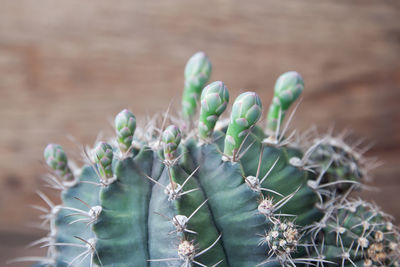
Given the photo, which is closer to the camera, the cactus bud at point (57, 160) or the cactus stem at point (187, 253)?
the cactus stem at point (187, 253)

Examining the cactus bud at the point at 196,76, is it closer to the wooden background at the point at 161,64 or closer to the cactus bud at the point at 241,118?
the cactus bud at the point at 241,118

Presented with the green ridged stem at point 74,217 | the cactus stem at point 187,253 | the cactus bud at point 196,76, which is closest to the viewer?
the cactus stem at point 187,253

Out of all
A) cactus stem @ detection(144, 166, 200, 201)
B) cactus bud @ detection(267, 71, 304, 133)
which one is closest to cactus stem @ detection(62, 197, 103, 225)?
cactus stem @ detection(144, 166, 200, 201)

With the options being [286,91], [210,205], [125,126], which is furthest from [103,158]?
[286,91]

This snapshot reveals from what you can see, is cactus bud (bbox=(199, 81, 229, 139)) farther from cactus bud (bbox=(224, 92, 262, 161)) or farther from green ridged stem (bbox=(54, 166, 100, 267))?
green ridged stem (bbox=(54, 166, 100, 267))

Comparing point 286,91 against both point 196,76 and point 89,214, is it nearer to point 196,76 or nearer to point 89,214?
point 196,76

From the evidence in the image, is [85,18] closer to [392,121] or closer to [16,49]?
[16,49]

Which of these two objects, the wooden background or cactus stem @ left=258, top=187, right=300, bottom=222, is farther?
the wooden background

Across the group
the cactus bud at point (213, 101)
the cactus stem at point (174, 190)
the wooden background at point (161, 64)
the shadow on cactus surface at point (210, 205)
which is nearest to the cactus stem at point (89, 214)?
the shadow on cactus surface at point (210, 205)
